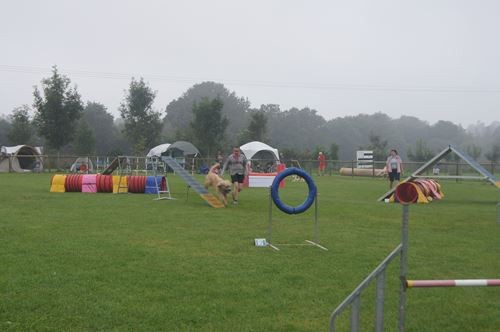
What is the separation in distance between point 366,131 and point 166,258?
96280 millimetres

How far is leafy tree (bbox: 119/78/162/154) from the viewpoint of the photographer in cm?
4606

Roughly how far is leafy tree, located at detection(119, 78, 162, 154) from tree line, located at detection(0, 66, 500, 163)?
92mm

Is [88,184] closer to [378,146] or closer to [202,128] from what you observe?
[202,128]

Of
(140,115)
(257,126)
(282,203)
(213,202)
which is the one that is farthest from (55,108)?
(282,203)

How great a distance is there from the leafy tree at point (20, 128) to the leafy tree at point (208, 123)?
16063mm

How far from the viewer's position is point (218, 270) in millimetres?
6176

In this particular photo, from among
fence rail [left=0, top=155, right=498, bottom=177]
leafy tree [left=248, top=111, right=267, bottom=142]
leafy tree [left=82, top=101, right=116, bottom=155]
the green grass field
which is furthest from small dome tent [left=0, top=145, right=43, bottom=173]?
leafy tree [left=82, top=101, right=116, bottom=155]

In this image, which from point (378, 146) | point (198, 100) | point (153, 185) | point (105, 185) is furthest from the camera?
point (198, 100)

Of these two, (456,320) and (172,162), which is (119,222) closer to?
(172,162)

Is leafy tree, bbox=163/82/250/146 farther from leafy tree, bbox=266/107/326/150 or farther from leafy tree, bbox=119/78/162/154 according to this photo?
leafy tree, bbox=119/78/162/154

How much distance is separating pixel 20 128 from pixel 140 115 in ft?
37.8

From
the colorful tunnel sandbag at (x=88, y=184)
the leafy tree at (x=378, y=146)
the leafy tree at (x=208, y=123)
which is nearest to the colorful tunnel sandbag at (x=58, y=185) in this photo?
the colorful tunnel sandbag at (x=88, y=184)

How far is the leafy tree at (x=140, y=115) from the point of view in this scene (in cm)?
4606

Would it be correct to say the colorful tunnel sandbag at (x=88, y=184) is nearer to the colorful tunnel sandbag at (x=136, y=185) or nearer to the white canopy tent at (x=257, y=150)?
the colorful tunnel sandbag at (x=136, y=185)
